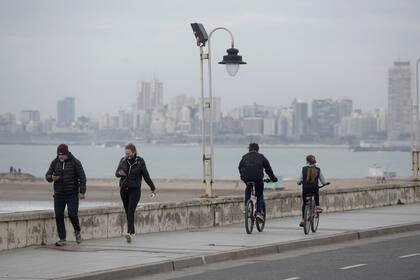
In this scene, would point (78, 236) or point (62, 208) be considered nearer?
point (62, 208)

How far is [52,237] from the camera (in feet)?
65.3

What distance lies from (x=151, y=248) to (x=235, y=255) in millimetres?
1494

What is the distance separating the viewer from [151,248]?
19.4 meters

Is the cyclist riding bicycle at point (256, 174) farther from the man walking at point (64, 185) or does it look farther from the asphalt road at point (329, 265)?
the man walking at point (64, 185)

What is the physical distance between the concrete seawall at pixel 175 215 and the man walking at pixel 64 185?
426 mm

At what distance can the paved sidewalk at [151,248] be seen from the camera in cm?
1639

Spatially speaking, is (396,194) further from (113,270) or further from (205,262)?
(113,270)

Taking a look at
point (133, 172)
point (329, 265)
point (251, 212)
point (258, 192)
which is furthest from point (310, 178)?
point (329, 265)

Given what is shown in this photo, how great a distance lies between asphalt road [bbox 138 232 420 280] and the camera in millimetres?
16234

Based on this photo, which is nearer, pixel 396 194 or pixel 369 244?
pixel 369 244

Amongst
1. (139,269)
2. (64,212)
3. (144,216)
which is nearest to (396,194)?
(144,216)

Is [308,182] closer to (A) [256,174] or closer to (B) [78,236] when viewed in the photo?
(A) [256,174]

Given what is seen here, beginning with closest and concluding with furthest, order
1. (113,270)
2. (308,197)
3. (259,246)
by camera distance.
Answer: (113,270), (259,246), (308,197)

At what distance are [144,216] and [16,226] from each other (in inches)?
148
